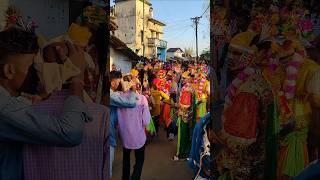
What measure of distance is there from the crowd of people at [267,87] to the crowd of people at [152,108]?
2407mm

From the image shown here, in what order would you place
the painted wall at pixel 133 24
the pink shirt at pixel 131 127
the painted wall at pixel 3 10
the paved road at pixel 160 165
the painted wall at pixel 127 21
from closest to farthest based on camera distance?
the painted wall at pixel 3 10
the pink shirt at pixel 131 127
the paved road at pixel 160 165
the painted wall at pixel 127 21
the painted wall at pixel 133 24

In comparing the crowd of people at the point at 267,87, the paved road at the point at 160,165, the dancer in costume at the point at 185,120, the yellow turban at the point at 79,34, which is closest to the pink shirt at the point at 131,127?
the paved road at the point at 160,165

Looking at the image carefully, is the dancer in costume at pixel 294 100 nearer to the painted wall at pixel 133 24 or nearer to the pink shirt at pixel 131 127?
the pink shirt at pixel 131 127

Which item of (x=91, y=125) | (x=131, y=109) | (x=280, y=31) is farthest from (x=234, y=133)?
(x=131, y=109)

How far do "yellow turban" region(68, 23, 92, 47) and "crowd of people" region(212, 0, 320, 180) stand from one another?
85cm

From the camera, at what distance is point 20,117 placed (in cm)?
195

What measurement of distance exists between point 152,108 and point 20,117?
8173mm

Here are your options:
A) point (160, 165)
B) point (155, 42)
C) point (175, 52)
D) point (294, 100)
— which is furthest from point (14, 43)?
point (175, 52)

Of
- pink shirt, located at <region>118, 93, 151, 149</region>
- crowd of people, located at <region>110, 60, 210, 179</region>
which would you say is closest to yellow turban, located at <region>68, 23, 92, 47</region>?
crowd of people, located at <region>110, 60, 210, 179</region>

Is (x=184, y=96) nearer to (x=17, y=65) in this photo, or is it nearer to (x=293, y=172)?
(x=293, y=172)

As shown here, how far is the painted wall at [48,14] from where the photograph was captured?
2715 mm

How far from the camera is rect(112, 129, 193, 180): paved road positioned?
7242mm

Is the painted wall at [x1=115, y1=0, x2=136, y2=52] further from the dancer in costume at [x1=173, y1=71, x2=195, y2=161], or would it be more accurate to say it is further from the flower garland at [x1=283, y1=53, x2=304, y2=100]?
the flower garland at [x1=283, y1=53, x2=304, y2=100]

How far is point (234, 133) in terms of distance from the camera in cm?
331
